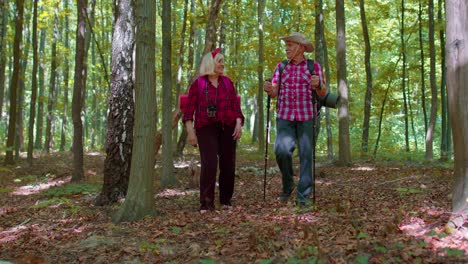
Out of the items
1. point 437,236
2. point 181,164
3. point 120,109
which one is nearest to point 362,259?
point 437,236

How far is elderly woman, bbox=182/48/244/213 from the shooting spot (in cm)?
561

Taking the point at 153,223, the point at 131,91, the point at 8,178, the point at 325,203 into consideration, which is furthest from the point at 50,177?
the point at 325,203

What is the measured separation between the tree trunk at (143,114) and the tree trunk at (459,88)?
329 cm

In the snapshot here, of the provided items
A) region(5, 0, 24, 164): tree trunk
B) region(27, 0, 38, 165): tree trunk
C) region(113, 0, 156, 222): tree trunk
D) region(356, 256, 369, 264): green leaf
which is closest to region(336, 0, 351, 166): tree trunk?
region(113, 0, 156, 222): tree trunk

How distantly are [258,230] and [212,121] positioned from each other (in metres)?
1.96

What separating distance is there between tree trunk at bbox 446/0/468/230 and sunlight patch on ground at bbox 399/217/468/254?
20cm

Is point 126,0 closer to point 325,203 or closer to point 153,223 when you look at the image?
point 153,223

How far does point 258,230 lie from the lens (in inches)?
163

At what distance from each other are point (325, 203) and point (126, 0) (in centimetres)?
439

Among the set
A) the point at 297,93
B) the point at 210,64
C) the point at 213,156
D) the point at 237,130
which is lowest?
the point at 213,156

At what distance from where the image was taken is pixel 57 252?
14.2 ft

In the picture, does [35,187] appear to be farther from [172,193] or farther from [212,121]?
[212,121]

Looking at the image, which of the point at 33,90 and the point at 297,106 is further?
the point at 33,90

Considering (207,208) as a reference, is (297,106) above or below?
above
